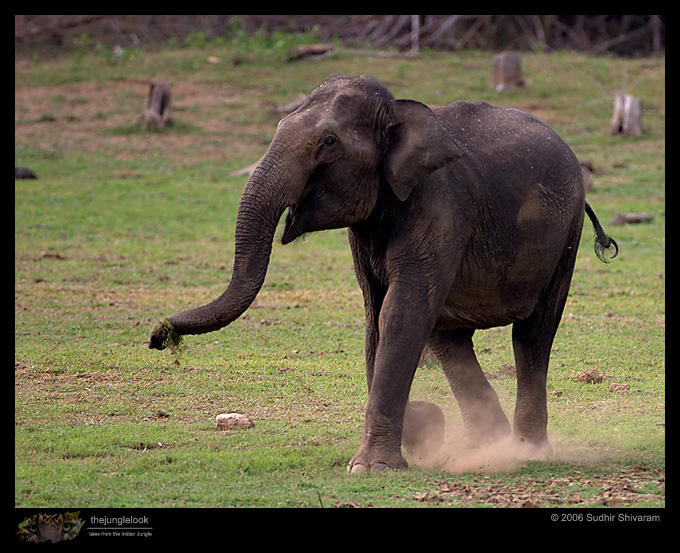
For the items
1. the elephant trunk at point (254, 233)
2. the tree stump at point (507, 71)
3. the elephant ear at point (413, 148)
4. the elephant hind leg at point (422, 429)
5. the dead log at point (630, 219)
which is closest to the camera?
the elephant trunk at point (254, 233)

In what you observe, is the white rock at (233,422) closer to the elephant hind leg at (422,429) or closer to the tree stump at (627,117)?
the elephant hind leg at (422,429)

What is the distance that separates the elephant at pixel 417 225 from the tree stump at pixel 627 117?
15.6 m

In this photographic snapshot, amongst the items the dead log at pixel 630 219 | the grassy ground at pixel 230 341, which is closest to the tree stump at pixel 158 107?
the grassy ground at pixel 230 341

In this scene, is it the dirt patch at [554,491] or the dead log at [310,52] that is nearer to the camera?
the dirt patch at [554,491]

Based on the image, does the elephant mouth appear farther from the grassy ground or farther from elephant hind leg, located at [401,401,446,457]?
elephant hind leg, located at [401,401,446,457]

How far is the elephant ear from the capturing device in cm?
596

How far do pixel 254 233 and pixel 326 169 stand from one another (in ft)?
1.88

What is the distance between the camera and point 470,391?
7.16m

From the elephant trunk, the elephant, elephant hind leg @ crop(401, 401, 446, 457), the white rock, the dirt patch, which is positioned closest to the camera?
the dirt patch

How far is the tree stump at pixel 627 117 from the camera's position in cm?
2172

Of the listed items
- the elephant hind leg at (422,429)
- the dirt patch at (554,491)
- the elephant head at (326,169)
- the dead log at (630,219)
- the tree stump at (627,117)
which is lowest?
the dead log at (630,219)

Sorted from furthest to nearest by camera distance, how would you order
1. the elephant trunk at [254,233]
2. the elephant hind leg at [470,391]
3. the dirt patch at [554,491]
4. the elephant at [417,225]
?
1. the elephant hind leg at [470,391]
2. the elephant at [417,225]
3. the elephant trunk at [254,233]
4. the dirt patch at [554,491]

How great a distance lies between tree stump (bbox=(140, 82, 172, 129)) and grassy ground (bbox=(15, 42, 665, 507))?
32 cm

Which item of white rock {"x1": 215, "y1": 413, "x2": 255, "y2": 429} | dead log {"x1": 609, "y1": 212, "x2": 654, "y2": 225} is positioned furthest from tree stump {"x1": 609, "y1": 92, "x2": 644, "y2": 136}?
white rock {"x1": 215, "y1": 413, "x2": 255, "y2": 429}
